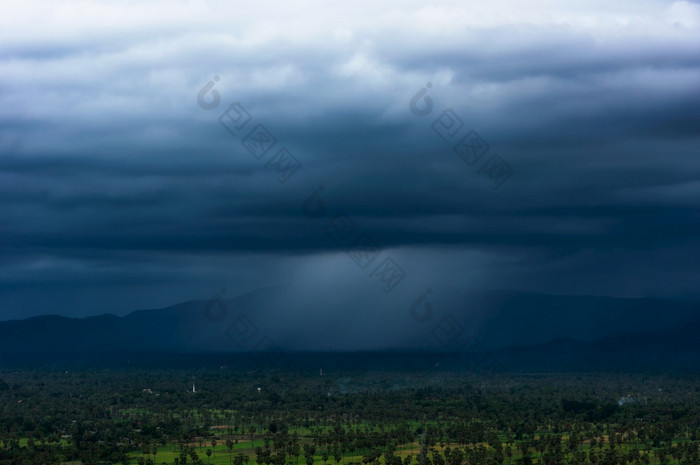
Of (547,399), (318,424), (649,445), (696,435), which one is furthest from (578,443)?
(547,399)

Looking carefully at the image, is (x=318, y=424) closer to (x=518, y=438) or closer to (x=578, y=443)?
(x=518, y=438)

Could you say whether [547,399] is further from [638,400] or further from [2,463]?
[2,463]

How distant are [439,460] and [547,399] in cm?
9420

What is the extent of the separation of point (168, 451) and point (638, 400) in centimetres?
11104

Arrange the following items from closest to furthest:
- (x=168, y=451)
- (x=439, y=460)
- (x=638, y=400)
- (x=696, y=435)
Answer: (x=439, y=460) < (x=168, y=451) < (x=696, y=435) < (x=638, y=400)

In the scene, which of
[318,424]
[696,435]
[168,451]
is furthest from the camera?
[318,424]

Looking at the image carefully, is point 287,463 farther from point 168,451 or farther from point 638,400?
point 638,400

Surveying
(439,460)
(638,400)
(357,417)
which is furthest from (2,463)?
(638,400)

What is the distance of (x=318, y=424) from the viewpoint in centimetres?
15125

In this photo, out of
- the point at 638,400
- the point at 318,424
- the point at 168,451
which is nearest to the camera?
the point at 168,451

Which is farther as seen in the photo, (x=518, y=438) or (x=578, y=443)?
(x=518, y=438)

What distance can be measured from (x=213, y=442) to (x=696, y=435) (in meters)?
71.5

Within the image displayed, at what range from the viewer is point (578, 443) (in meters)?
122

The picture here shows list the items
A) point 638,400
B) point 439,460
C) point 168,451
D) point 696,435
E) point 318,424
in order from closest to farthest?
point 439,460, point 168,451, point 696,435, point 318,424, point 638,400
